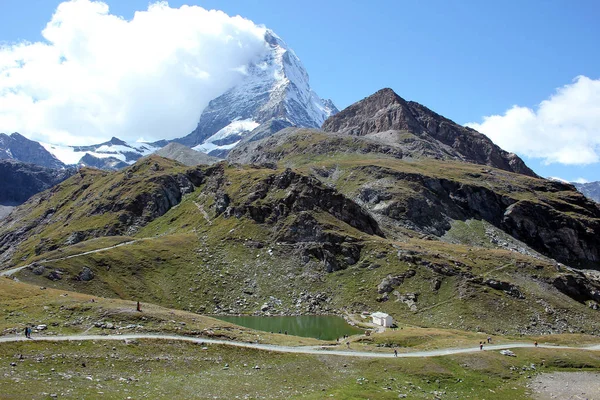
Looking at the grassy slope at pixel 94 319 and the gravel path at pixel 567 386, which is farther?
the grassy slope at pixel 94 319

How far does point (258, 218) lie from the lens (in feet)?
589

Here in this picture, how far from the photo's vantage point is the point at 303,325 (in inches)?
4569

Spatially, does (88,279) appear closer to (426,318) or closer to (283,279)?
(283,279)

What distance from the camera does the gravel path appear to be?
58419mm

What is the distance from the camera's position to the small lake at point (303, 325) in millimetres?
106094

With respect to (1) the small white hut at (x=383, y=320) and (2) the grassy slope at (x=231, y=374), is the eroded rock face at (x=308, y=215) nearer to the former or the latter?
(1) the small white hut at (x=383, y=320)

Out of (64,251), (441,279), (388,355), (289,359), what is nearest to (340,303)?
(441,279)

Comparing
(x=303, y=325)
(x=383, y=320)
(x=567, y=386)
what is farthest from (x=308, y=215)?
(x=567, y=386)

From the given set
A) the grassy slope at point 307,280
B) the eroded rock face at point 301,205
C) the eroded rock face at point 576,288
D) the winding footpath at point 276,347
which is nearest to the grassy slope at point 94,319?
the winding footpath at point 276,347

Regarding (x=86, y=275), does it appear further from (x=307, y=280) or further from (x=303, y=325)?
(x=307, y=280)

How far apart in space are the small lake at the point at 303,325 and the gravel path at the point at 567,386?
44.0 metres

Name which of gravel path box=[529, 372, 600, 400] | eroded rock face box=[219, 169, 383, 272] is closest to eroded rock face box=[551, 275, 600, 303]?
eroded rock face box=[219, 169, 383, 272]

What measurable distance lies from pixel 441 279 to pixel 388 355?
252ft

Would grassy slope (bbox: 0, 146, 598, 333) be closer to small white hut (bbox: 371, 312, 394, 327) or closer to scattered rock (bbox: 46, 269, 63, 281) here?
scattered rock (bbox: 46, 269, 63, 281)
